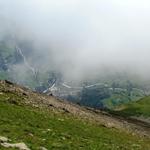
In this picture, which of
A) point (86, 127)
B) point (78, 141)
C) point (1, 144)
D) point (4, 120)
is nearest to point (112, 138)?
point (86, 127)

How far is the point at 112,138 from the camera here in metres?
56.4

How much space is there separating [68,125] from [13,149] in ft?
63.1

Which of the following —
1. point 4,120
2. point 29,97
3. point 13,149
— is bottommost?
point 13,149

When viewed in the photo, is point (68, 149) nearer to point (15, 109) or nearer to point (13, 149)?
point (13, 149)

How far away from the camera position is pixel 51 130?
1890 inches

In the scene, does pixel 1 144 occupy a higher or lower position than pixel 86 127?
lower

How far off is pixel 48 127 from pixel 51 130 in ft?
6.10

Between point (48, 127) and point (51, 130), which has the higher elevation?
point (48, 127)

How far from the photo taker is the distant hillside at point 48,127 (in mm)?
41509

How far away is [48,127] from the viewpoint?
49812 millimetres

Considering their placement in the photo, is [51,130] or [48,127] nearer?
[51,130]

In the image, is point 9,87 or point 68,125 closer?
point 68,125

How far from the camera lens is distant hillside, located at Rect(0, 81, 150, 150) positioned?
4151 centimetres

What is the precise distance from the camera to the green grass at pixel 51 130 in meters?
41.6
